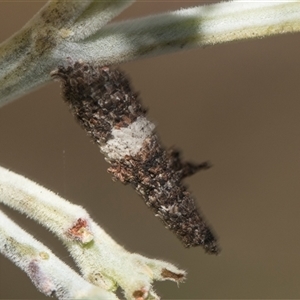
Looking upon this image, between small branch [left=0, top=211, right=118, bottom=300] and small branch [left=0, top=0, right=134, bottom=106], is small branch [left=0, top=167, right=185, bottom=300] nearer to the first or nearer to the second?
small branch [left=0, top=211, right=118, bottom=300]

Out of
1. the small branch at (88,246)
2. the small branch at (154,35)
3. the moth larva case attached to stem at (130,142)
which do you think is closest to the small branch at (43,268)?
the small branch at (88,246)

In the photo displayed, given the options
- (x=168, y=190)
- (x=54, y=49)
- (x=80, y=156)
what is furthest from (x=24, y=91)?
(x=80, y=156)

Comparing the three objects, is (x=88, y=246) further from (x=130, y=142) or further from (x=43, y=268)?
(x=130, y=142)

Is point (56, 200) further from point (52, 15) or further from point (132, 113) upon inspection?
point (52, 15)

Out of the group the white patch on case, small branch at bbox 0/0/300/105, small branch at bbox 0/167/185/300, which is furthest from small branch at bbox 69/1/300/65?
small branch at bbox 0/167/185/300

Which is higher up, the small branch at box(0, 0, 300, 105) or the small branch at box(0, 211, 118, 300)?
the small branch at box(0, 0, 300, 105)
